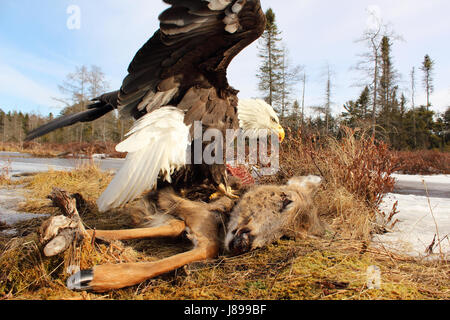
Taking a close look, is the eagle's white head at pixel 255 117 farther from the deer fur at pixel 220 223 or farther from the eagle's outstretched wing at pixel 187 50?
the deer fur at pixel 220 223

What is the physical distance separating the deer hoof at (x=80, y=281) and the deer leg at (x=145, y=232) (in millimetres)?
322

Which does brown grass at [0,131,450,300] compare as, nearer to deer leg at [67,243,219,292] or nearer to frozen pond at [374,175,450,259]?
deer leg at [67,243,219,292]

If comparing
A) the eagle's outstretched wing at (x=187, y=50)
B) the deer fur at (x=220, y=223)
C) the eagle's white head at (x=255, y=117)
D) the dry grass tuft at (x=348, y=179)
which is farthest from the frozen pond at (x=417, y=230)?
the eagle's white head at (x=255, y=117)

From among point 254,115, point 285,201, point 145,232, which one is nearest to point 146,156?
point 145,232

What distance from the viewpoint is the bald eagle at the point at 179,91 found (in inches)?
76.9

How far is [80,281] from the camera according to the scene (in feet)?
4.14

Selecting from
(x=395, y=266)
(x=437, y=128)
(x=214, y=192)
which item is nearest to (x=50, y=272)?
(x=214, y=192)

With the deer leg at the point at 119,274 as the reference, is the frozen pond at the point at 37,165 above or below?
above

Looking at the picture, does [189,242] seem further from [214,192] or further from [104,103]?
[104,103]

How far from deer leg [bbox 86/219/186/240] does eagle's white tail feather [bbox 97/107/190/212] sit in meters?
0.46

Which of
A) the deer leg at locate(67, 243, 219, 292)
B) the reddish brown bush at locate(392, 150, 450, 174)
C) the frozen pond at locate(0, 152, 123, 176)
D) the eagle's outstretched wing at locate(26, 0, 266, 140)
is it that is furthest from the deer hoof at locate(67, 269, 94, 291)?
the reddish brown bush at locate(392, 150, 450, 174)

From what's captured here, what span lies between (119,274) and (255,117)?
335cm

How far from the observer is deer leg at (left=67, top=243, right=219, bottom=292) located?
Result: 4.17 feet

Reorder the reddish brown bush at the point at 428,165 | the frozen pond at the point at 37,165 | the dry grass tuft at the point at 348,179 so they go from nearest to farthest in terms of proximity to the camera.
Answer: the dry grass tuft at the point at 348,179, the frozen pond at the point at 37,165, the reddish brown bush at the point at 428,165
